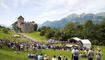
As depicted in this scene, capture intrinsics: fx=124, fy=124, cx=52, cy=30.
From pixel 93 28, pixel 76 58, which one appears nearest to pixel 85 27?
pixel 93 28

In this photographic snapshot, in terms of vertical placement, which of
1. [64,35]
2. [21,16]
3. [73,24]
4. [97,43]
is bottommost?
[97,43]

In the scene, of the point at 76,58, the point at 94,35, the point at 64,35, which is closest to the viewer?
the point at 76,58

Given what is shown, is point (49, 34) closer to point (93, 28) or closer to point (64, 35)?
point (64, 35)

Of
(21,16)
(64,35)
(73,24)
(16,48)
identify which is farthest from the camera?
(21,16)

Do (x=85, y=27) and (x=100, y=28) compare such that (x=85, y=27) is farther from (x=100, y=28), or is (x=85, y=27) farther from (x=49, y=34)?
(x=49, y=34)

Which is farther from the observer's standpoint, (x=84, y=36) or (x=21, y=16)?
(x=21, y=16)

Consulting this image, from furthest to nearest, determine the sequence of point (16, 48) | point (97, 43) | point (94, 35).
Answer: point (94, 35) → point (97, 43) → point (16, 48)

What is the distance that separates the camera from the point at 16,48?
2767 cm

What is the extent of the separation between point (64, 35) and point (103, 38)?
91.1 ft

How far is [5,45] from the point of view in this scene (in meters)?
27.7

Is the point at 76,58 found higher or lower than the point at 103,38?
higher

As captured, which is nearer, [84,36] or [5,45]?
[5,45]

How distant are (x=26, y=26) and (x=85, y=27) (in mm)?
54301

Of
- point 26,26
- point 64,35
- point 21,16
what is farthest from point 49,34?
point 21,16
